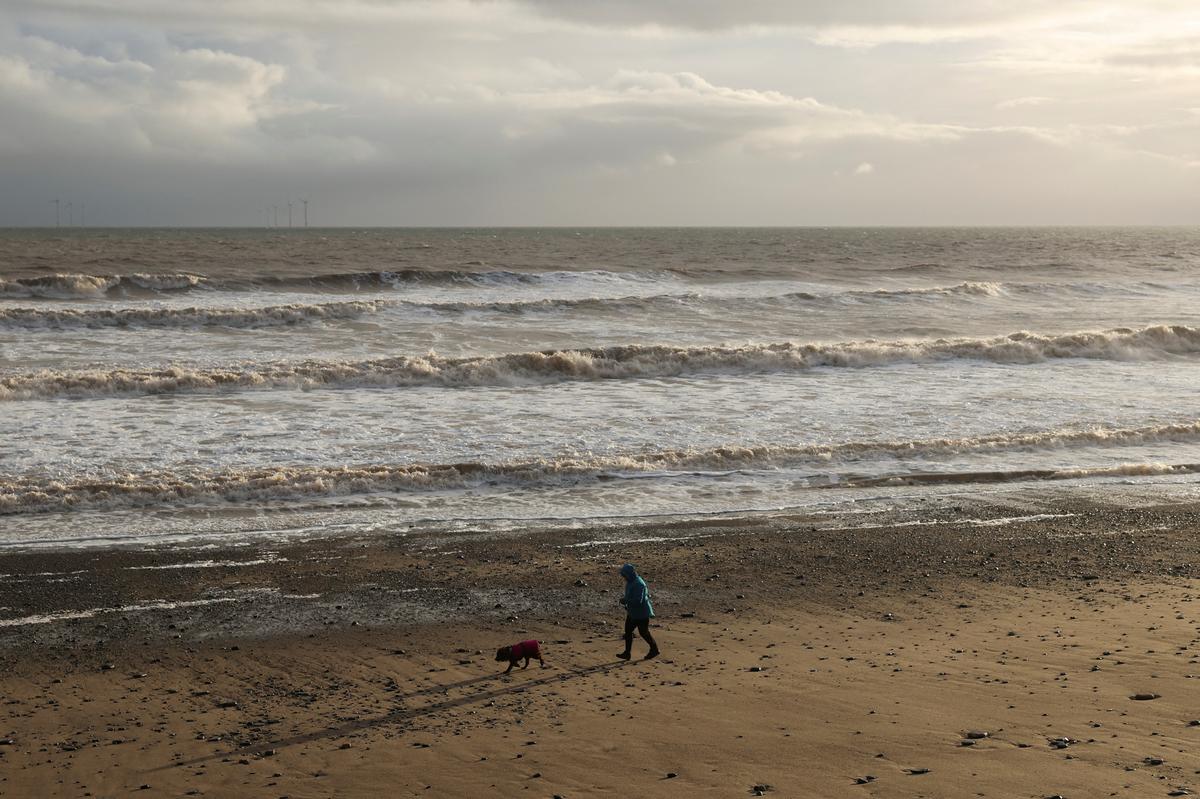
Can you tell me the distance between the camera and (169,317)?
30.1m

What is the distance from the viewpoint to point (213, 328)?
29.6 meters

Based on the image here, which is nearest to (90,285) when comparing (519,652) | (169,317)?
(169,317)

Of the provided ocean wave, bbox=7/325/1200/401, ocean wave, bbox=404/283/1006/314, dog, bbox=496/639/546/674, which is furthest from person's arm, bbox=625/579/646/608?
ocean wave, bbox=404/283/1006/314

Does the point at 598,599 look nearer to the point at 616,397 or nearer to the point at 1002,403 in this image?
the point at 616,397

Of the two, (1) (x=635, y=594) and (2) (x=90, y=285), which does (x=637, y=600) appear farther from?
(2) (x=90, y=285)

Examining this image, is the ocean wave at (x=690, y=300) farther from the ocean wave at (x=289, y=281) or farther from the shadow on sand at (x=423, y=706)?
the shadow on sand at (x=423, y=706)

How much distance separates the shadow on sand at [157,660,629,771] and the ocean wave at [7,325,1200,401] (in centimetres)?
1417

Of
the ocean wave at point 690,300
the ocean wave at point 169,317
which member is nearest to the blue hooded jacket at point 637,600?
the ocean wave at point 169,317

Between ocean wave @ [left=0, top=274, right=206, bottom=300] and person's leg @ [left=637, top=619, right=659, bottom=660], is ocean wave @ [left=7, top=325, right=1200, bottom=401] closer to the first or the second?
person's leg @ [left=637, top=619, right=659, bottom=660]

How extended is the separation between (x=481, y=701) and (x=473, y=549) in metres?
3.90

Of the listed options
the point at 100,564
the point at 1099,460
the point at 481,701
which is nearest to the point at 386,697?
the point at 481,701

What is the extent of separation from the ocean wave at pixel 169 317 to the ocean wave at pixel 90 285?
6.73 meters

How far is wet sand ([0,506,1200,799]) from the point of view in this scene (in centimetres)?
637

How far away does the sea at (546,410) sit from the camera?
43.5 ft
